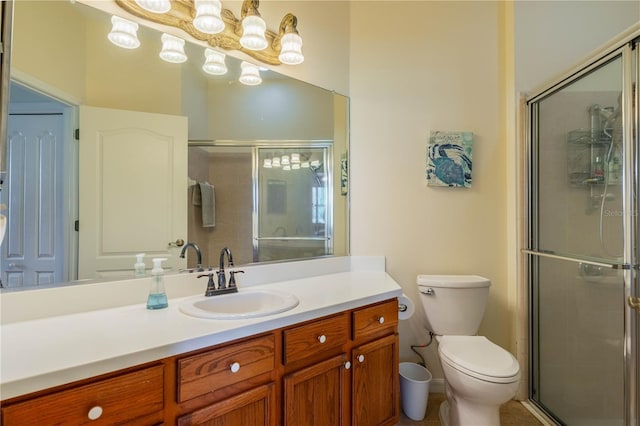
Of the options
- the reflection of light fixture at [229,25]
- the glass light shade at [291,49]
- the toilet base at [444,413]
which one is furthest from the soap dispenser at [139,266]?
the toilet base at [444,413]

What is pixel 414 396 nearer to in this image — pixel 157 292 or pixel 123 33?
pixel 157 292

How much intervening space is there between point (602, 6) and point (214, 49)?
8.35 feet

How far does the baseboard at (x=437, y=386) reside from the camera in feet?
6.90

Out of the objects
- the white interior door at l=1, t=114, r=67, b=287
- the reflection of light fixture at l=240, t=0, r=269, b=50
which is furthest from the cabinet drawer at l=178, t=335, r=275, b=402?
the reflection of light fixture at l=240, t=0, r=269, b=50

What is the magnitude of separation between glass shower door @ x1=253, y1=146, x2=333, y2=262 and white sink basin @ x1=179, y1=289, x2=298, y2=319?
1.35ft

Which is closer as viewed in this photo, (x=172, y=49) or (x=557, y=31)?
(x=172, y=49)

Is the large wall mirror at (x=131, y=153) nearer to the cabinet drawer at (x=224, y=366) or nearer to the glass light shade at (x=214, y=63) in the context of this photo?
the glass light shade at (x=214, y=63)

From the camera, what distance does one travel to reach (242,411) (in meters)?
1.05

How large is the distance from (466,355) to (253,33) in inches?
79.7

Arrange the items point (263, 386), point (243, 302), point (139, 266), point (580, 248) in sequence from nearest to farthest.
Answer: point (263, 386) < point (139, 266) < point (243, 302) < point (580, 248)

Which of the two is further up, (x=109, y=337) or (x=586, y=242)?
(x=586, y=242)

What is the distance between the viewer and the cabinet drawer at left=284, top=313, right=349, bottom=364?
3.86ft

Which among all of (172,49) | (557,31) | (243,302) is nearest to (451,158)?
(557,31)

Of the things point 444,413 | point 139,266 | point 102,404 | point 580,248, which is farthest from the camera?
point 444,413
